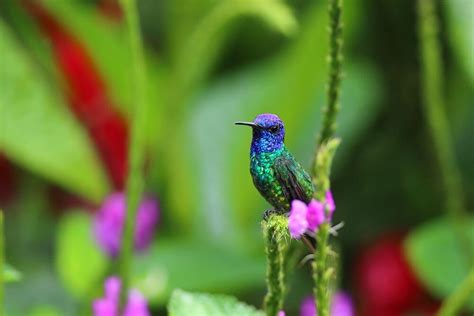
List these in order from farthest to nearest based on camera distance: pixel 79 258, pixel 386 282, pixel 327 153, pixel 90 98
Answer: pixel 90 98 → pixel 386 282 → pixel 79 258 → pixel 327 153

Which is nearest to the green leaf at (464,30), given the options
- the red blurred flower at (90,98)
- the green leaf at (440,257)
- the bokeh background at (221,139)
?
the bokeh background at (221,139)

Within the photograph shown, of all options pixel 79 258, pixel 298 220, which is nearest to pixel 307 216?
pixel 298 220

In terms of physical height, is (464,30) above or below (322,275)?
above

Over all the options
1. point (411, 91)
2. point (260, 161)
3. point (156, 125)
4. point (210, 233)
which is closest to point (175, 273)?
point (210, 233)

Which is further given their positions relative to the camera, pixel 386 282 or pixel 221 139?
pixel 221 139

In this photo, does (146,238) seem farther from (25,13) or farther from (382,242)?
(25,13)

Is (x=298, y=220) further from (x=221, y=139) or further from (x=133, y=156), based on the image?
(x=221, y=139)
